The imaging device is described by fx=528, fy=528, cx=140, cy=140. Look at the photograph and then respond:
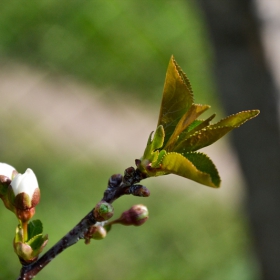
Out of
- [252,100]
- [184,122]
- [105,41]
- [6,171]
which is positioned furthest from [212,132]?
[105,41]

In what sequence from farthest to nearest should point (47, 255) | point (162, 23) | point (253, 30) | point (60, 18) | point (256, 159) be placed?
point (162, 23) < point (60, 18) < point (256, 159) < point (253, 30) < point (47, 255)

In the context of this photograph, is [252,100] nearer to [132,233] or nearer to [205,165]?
[205,165]

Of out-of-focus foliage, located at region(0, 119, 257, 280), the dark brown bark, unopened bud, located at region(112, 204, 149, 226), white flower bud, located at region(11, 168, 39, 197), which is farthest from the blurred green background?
white flower bud, located at region(11, 168, 39, 197)

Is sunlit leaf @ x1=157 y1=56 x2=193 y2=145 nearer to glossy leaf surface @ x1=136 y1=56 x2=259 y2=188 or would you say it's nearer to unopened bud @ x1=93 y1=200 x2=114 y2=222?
glossy leaf surface @ x1=136 y1=56 x2=259 y2=188

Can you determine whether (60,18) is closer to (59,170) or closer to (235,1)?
(59,170)

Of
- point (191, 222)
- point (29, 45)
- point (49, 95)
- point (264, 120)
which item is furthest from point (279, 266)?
point (29, 45)

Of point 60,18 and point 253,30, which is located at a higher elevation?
point 60,18
